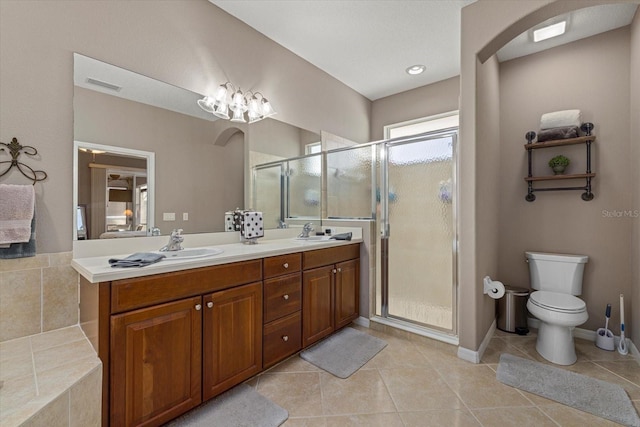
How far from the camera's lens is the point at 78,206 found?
61.4 inches

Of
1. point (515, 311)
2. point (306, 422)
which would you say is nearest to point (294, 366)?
point (306, 422)

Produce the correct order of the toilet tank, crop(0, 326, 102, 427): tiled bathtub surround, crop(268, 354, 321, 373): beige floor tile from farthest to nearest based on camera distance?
the toilet tank → crop(268, 354, 321, 373): beige floor tile → crop(0, 326, 102, 427): tiled bathtub surround

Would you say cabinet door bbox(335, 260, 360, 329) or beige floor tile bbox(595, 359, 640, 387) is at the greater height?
cabinet door bbox(335, 260, 360, 329)

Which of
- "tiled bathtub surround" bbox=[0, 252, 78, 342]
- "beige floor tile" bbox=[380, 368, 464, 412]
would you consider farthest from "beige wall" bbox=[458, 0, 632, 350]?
"tiled bathtub surround" bbox=[0, 252, 78, 342]

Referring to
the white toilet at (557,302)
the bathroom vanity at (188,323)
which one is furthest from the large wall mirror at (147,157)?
the white toilet at (557,302)

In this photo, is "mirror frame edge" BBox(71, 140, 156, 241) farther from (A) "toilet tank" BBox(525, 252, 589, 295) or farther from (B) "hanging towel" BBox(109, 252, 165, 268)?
(A) "toilet tank" BBox(525, 252, 589, 295)

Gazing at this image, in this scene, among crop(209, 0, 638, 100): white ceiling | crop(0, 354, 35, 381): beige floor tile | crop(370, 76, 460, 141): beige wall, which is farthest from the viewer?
crop(370, 76, 460, 141): beige wall

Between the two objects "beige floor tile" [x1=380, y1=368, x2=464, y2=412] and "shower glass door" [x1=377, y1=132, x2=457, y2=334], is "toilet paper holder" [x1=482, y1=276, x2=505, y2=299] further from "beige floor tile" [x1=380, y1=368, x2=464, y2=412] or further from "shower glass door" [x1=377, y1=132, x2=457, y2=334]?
Result: "beige floor tile" [x1=380, y1=368, x2=464, y2=412]

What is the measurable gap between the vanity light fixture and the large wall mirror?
0.20 feet

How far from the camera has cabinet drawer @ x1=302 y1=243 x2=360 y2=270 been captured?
2.14 meters

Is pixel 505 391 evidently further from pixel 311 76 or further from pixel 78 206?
pixel 311 76

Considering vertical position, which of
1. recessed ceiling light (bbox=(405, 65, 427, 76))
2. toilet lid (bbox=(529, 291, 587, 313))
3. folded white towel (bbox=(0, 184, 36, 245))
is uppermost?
recessed ceiling light (bbox=(405, 65, 427, 76))

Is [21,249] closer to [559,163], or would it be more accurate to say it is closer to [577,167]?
[559,163]

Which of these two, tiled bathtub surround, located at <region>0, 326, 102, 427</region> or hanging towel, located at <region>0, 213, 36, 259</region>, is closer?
tiled bathtub surround, located at <region>0, 326, 102, 427</region>
